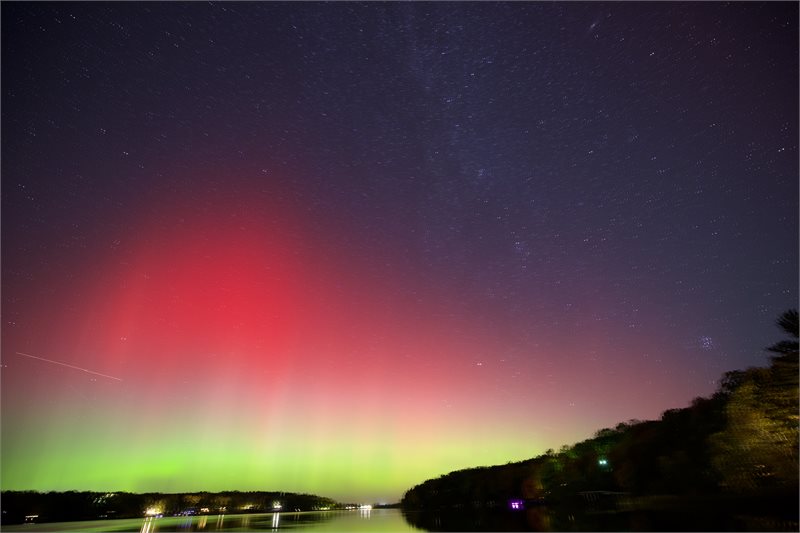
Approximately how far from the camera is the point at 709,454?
44.9m

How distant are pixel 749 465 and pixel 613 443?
205 feet

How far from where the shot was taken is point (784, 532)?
22453 millimetres

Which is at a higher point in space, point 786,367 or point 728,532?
point 786,367

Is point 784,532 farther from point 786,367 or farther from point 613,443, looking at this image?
point 613,443

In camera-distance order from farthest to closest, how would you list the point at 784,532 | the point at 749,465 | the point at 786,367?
1. the point at 749,465
2. the point at 786,367
3. the point at 784,532

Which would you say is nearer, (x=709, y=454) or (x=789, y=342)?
(x=789, y=342)

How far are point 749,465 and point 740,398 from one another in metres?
5.00

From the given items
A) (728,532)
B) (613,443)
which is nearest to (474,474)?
(613,443)

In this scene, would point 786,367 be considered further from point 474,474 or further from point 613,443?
point 474,474

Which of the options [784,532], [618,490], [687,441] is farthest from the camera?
[618,490]

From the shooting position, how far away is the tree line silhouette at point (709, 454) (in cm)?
3094

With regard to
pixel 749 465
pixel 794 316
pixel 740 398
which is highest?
pixel 794 316

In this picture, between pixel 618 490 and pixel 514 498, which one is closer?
pixel 618 490

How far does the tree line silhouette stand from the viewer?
3094cm
